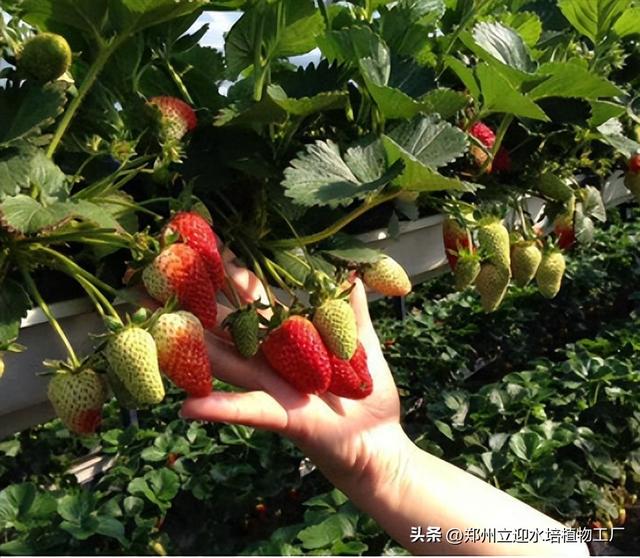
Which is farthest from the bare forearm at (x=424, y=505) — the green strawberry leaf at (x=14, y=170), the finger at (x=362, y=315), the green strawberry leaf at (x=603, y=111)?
the green strawberry leaf at (x=14, y=170)

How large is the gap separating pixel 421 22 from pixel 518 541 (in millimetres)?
668

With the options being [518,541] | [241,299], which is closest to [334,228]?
[241,299]

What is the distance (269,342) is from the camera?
0.73 meters

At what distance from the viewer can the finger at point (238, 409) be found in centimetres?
68

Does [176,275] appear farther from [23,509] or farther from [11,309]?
[23,509]

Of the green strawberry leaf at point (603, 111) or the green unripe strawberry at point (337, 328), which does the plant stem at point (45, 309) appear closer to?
the green unripe strawberry at point (337, 328)

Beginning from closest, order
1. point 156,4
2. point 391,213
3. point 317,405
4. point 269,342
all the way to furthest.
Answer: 1. point 156,4
2. point 269,342
3. point 317,405
4. point 391,213

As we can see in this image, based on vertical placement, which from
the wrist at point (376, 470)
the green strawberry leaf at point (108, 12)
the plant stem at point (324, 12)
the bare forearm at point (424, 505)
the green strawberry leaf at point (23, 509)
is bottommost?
the green strawberry leaf at point (23, 509)

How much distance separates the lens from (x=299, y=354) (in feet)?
2.32

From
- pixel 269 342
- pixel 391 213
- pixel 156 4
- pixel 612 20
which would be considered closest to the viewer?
pixel 156 4

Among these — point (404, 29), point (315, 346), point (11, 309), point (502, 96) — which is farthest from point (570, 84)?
point (11, 309)

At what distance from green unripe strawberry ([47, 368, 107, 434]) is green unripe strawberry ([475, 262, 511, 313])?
1.80ft

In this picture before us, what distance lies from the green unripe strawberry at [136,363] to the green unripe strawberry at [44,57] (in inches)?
8.6

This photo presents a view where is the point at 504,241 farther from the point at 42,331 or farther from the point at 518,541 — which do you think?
the point at 42,331
